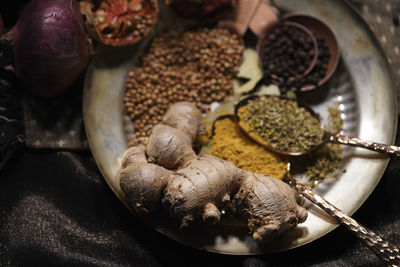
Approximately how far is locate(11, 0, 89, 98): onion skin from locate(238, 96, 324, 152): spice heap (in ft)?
2.61

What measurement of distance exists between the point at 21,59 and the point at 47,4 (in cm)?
26

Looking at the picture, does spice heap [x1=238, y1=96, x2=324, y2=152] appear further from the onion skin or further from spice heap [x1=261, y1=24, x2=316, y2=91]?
the onion skin

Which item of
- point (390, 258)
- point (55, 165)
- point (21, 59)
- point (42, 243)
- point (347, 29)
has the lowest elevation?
point (42, 243)

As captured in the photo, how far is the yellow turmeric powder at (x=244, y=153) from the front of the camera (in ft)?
5.92

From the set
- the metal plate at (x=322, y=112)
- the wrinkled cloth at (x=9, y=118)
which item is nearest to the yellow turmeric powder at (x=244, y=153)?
the metal plate at (x=322, y=112)

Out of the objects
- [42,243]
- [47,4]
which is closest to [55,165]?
[42,243]

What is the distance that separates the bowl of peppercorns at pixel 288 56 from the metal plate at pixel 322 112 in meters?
0.13

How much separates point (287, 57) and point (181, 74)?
0.53m

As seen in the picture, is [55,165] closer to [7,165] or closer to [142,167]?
[7,165]

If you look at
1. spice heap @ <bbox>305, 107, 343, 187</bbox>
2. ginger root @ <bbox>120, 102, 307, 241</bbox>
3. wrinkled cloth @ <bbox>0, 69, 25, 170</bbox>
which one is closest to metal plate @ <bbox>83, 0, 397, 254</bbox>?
spice heap @ <bbox>305, 107, 343, 187</bbox>

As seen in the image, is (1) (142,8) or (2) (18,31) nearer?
(2) (18,31)

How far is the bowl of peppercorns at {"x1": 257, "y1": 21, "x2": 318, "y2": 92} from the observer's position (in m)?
1.96

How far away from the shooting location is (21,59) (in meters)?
1.75

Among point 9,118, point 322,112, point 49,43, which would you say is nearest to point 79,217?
point 9,118
